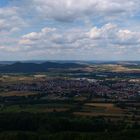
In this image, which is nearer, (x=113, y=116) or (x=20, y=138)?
(x=20, y=138)

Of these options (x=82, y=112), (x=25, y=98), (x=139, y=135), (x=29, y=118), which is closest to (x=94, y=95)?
(x=25, y=98)

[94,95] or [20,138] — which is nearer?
[20,138]

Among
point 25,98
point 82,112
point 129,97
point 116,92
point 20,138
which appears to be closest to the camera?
point 20,138

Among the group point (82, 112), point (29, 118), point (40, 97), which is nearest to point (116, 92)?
point (40, 97)

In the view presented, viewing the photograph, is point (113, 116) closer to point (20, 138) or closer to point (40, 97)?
point (20, 138)

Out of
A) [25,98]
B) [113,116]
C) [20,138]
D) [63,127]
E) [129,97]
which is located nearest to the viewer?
[20,138]

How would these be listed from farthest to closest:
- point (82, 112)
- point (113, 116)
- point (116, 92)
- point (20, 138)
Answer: point (116, 92)
point (82, 112)
point (113, 116)
point (20, 138)

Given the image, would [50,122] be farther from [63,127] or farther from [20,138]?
[20,138]
